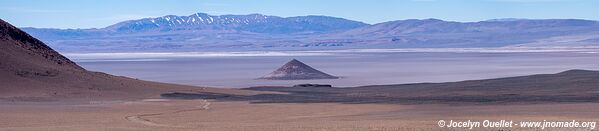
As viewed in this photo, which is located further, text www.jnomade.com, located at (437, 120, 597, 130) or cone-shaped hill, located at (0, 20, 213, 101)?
cone-shaped hill, located at (0, 20, 213, 101)

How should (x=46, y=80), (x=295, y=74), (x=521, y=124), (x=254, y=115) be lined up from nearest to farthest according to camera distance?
(x=521, y=124)
(x=254, y=115)
(x=46, y=80)
(x=295, y=74)

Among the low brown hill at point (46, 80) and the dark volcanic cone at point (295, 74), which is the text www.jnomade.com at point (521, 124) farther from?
the dark volcanic cone at point (295, 74)

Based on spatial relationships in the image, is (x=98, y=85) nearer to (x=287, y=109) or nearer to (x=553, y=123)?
(x=287, y=109)

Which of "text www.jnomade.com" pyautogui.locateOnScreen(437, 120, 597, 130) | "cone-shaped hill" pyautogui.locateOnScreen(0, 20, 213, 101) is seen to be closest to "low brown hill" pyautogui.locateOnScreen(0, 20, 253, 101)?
"cone-shaped hill" pyautogui.locateOnScreen(0, 20, 213, 101)

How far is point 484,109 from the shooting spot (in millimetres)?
32312

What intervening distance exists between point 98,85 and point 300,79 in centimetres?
2315

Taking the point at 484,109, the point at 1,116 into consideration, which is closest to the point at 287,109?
the point at 484,109

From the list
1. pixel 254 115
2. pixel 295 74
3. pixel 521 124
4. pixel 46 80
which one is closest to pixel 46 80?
pixel 46 80

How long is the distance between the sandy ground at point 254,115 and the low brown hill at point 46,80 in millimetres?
4307

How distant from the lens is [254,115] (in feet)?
110

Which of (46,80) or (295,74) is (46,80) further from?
(295,74)

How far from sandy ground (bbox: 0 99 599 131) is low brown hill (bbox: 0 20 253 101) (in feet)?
14.1

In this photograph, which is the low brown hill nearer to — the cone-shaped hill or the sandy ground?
the cone-shaped hill

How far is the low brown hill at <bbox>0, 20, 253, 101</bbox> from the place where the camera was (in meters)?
45.0
